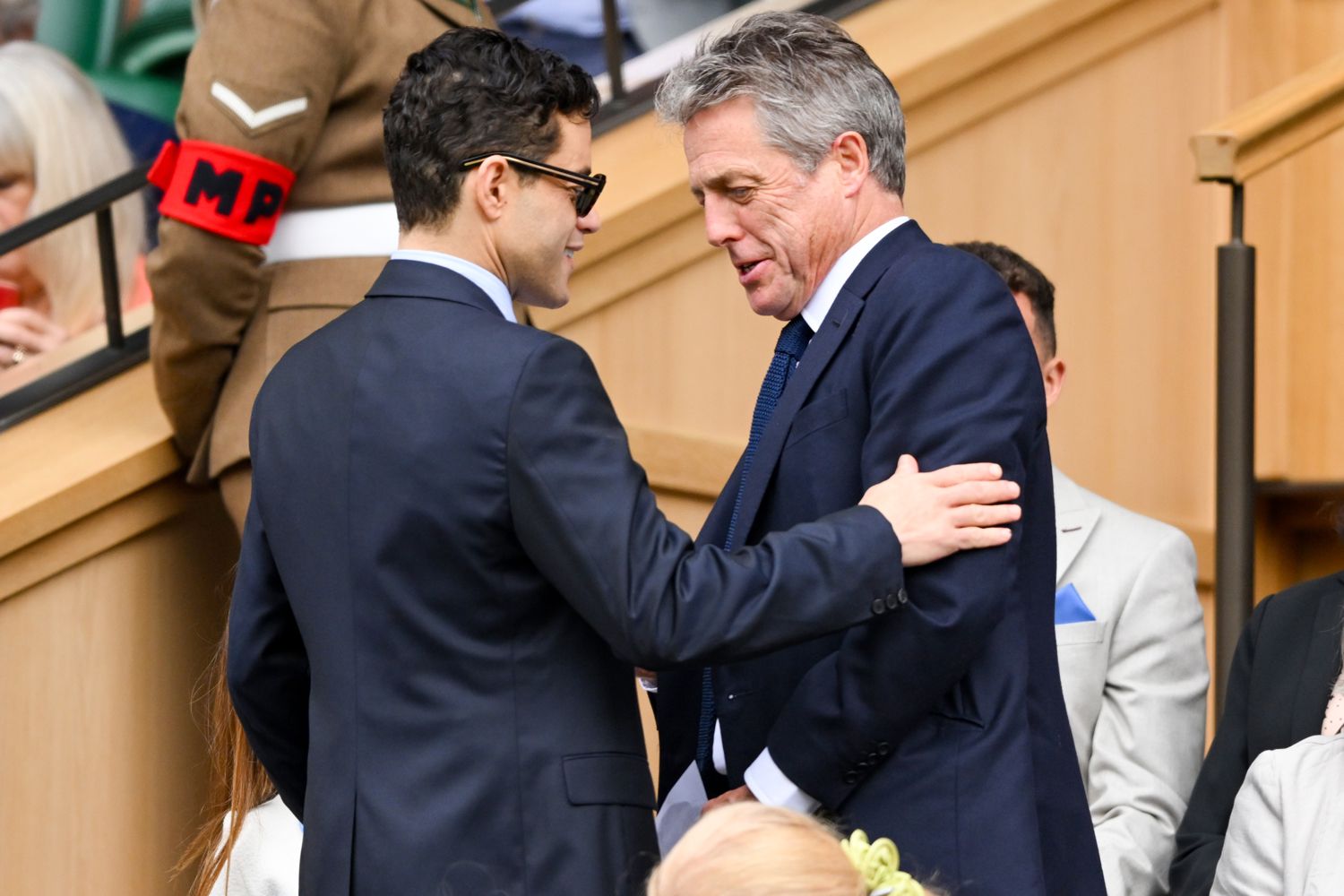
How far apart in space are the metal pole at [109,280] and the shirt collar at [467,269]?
5.42 ft

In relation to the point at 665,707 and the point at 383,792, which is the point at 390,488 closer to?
the point at 383,792

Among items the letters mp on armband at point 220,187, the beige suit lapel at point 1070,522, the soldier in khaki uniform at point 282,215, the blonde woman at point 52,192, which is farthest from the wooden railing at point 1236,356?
the blonde woman at point 52,192

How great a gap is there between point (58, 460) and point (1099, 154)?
244 cm

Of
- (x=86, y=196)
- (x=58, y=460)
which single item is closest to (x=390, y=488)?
(x=58, y=460)

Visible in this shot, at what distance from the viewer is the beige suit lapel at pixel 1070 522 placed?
3232 millimetres

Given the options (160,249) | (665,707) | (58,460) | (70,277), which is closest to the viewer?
(665,707)

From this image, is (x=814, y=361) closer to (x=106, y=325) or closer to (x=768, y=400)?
(x=768, y=400)

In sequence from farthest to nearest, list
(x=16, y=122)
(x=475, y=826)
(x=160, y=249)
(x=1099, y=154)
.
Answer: (x=1099, y=154), (x=16, y=122), (x=160, y=249), (x=475, y=826)

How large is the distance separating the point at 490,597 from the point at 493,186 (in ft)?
1.48

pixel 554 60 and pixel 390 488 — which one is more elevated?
pixel 554 60

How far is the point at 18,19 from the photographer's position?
191 inches

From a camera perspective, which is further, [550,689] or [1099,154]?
[1099,154]

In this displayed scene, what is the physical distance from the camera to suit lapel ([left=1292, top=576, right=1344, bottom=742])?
289 cm

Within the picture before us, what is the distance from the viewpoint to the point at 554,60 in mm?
2309
